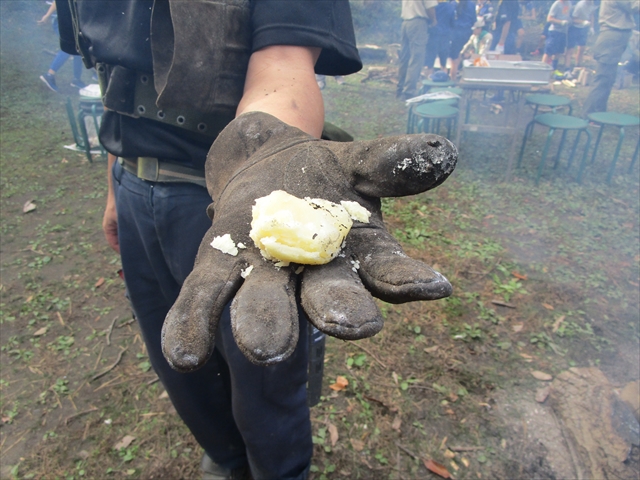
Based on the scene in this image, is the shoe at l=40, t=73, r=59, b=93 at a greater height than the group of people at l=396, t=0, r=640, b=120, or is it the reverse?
the group of people at l=396, t=0, r=640, b=120

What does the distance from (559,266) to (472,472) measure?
236 cm

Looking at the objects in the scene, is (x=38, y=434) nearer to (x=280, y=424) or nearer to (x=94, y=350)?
(x=94, y=350)

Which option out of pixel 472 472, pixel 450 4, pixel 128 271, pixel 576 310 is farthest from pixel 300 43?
pixel 450 4

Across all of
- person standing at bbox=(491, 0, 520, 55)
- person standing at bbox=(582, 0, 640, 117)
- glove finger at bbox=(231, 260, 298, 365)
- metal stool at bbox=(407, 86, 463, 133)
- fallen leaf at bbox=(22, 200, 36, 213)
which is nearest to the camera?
glove finger at bbox=(231, 260, 298, 365)

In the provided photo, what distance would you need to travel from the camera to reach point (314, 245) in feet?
3.17

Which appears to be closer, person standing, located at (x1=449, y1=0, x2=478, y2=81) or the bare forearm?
the bare forearm

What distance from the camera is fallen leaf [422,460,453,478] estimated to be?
2.17m

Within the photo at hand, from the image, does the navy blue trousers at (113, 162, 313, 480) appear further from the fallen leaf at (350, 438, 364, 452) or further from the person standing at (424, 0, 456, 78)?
the person standing at (424, 0, 456, 78)

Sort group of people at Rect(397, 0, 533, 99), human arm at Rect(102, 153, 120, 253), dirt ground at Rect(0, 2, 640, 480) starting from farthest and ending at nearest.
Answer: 1. group of people at Rect(397, 0, 533, 99)
2. dirt ground at Rect(0, 2, 640, 480)
3. human arm at Rect(102, 153, 120, 253)

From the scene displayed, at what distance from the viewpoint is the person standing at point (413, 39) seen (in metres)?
9.14

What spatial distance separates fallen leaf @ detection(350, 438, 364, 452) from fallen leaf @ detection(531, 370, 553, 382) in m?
1.21

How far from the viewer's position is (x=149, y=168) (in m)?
1.54

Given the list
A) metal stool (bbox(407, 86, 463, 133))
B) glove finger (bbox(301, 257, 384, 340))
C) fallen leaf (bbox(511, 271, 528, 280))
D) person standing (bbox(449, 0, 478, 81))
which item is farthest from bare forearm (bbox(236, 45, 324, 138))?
person standing (bbox(449, 0, 478, 81))

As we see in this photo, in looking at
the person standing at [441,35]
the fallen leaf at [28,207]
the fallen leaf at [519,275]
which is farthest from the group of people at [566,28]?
the fallen leaf at [28,207]
